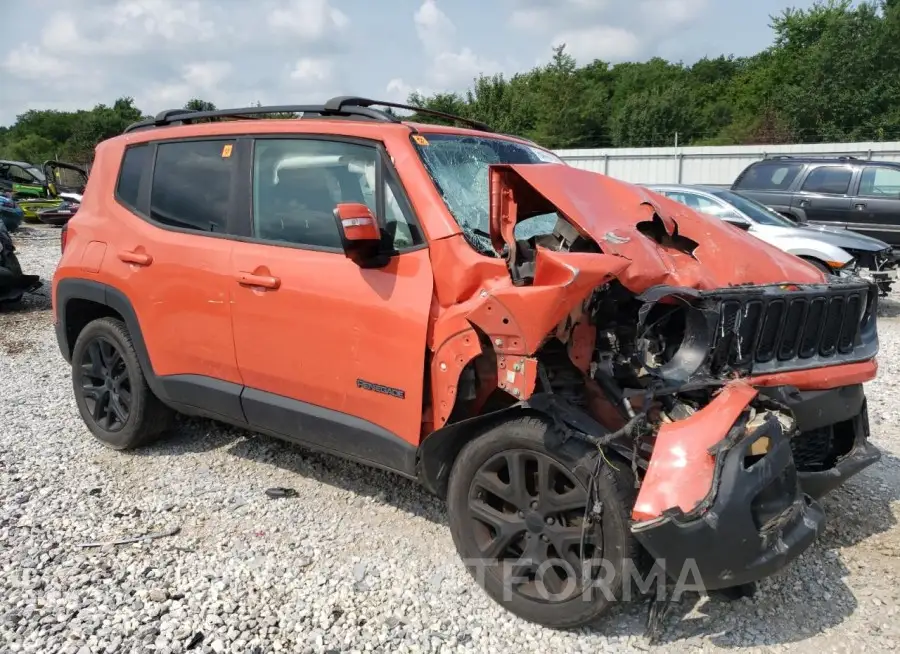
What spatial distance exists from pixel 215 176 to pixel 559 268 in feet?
7.35

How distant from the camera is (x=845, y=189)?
11.0m

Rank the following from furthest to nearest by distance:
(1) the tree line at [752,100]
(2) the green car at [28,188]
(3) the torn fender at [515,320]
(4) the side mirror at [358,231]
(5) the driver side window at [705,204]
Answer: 1. (1) the tree line at [752,100]
2. (2) the green car at [28,188]
3. (5) the driver side window at [705,204]
4. (4) the side mirror at [358,231]
5. (3) the torn fender at [515,320]

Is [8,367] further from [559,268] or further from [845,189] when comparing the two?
[845,189]

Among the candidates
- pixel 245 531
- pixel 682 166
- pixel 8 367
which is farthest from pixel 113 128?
pixel 245 531

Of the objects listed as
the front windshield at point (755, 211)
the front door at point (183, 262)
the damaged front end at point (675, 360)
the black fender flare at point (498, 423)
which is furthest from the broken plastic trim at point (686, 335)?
the front windshield at point (755, 211)

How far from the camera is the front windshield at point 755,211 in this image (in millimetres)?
9078

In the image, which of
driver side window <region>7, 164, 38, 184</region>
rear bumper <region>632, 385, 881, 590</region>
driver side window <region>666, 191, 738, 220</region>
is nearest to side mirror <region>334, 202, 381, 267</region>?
rear bumper <region>632, 385, 881, 590</region>

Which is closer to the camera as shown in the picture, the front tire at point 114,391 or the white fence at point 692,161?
the front tire at point 114,391

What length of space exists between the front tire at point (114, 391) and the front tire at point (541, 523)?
7.72ft

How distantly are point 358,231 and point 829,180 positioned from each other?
10.6 m

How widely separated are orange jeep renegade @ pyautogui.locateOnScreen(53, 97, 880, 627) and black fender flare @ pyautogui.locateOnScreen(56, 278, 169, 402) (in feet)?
0.95

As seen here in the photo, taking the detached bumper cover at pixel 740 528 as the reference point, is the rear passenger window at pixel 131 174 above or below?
above

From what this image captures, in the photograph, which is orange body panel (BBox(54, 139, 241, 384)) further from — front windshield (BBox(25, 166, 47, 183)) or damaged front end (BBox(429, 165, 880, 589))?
front windshield (BBox(25, 166, 47, 183))

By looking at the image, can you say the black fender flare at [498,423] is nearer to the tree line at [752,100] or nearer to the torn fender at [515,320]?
the torn fender at [515,320]
